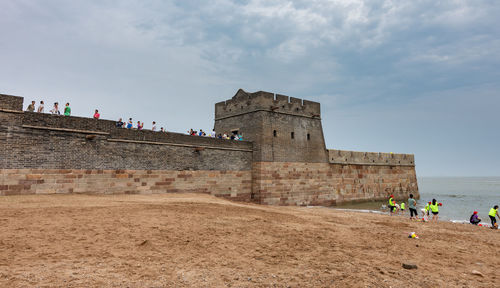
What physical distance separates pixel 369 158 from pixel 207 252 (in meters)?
23.0

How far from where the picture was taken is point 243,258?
229 inches

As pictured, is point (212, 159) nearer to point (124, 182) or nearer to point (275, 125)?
point (124, 182)

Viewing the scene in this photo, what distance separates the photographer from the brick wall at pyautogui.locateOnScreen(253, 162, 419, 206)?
60.1ft

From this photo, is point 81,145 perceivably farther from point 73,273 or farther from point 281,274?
point 281,274

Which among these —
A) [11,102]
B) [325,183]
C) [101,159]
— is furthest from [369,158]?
[11,102]

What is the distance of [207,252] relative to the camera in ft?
19.6

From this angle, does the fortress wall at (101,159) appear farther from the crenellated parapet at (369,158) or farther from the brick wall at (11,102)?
the crenellated parapet at (369,158)

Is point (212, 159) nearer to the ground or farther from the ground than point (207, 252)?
farther from the ground

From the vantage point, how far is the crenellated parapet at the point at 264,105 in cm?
1903

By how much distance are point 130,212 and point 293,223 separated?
17.3 ft

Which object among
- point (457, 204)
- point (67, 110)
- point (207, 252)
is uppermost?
point (67, 110)

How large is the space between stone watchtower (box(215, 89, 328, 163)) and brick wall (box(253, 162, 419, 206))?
75 cm

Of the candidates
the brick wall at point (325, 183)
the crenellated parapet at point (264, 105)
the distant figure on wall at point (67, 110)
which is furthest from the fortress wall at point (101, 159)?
the crenellated parapet at point (264, 105)

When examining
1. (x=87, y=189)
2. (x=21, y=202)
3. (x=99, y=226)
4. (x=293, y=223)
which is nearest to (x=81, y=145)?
(x=87, y=189)
